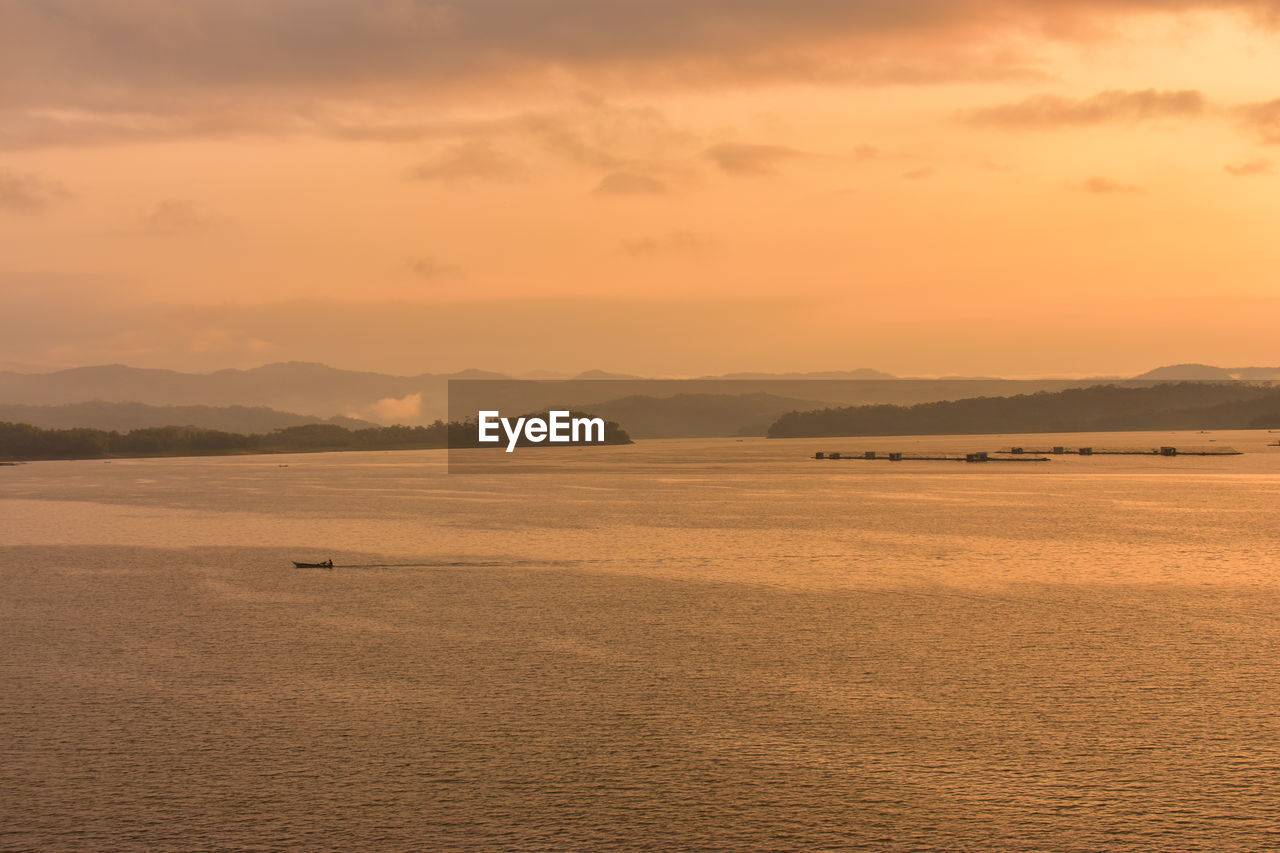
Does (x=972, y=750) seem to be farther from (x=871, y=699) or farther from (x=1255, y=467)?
(x=1255, y=467)

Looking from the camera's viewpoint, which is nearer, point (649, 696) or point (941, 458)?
point (649, 696)

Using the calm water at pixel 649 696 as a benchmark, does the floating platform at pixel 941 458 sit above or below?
above

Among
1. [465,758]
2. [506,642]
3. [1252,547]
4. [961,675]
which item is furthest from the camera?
[1252,547]

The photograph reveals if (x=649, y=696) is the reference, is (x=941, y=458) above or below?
above

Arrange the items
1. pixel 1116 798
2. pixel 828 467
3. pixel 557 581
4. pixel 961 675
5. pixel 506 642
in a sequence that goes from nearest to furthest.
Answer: pixel 1116 798
pixel 961 675
pixel 506 642
pixel 557 581
pixel 828 467

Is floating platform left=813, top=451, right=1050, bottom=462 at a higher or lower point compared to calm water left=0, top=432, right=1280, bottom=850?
higher

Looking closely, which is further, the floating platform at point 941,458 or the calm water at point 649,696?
the floating platform at point 941,458

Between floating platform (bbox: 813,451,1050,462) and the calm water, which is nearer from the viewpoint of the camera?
the calm water

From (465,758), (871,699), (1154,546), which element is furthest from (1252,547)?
(465,758)
